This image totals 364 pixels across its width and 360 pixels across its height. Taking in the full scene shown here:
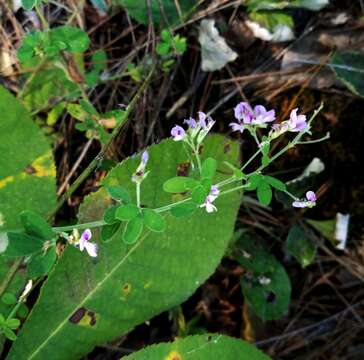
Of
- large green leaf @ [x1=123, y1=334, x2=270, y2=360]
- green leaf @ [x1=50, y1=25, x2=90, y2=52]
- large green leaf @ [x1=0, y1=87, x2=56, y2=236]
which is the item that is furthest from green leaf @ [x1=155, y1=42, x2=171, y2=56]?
large green leaf @ [x1=123, y1=334, x2=270, y2=360]

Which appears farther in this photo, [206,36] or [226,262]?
[226,262]

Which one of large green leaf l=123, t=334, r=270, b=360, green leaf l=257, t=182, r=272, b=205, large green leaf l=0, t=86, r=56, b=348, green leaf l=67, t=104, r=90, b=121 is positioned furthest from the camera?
green leaf l=67, t=104, r=90, b=121

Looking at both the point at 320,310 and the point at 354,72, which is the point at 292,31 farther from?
the point at 320,310

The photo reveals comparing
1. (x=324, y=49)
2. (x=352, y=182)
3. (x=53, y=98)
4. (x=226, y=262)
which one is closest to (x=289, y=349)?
(x=226, y=262)

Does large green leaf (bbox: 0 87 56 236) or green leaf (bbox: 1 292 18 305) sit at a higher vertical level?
large green leaf (bbox: 0 87 56 236)

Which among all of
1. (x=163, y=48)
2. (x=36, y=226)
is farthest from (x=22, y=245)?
(x=163, y=48)

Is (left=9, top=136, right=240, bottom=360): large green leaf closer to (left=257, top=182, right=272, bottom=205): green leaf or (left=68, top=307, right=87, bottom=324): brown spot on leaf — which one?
(left=68, top=307, right=87, bottom=324): brown spot on leaf
